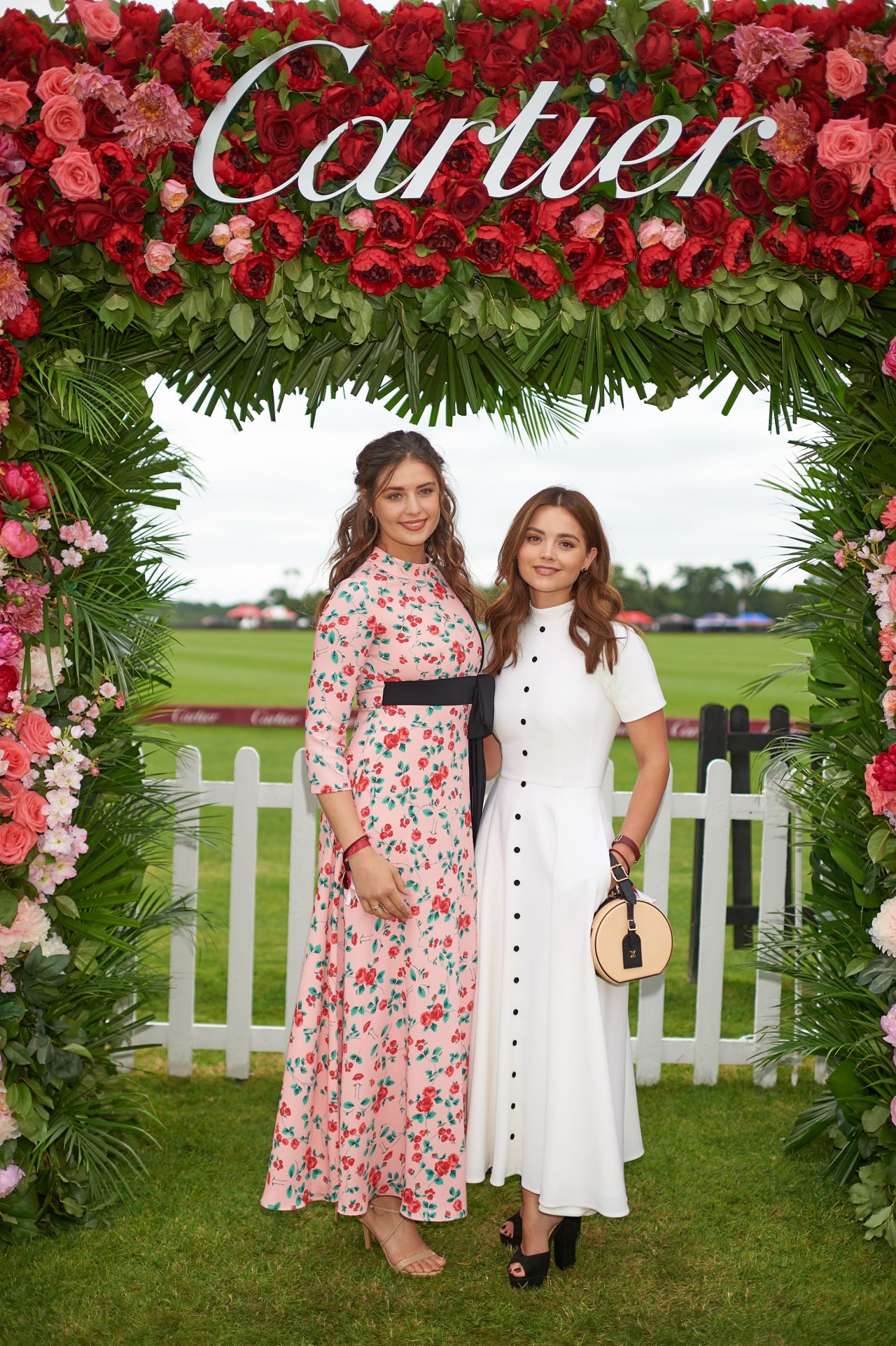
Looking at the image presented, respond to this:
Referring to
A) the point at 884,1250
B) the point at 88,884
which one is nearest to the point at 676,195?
the point at 88,884

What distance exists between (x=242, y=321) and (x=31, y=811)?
1.58 meters

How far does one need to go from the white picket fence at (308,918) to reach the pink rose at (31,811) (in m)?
1.17

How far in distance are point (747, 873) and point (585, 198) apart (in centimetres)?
384

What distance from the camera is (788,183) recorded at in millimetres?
3203

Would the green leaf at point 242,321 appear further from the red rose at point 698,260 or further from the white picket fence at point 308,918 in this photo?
the white picket fence at point 308,918

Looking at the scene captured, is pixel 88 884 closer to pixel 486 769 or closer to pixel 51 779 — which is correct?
pixel 51 779

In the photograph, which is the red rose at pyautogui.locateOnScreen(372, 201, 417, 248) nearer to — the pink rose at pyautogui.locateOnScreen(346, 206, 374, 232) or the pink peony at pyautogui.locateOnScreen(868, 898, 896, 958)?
the pink rose at pyautogui.locateOnScreen(346, 206, 374, 232)

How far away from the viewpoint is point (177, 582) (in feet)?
12.2

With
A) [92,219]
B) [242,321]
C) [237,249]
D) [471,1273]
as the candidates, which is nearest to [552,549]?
[242,321]

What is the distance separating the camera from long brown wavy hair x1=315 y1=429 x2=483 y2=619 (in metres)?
3.18

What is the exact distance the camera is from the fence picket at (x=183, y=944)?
439cm

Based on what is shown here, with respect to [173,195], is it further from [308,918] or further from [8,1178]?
[8,1178]

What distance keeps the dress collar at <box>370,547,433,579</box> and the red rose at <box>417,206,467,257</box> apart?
2.93 ft

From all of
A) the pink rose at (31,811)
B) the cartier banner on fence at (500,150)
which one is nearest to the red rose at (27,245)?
the cartier banner on fence at (500,150)
